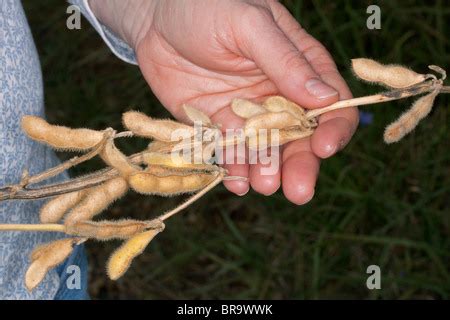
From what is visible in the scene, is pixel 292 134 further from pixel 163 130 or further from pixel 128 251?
pixel 128 251

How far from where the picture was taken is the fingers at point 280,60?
123 cm

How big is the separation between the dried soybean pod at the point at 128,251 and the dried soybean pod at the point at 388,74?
39cm

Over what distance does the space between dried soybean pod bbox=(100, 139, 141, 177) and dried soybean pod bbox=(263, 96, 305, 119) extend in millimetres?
243

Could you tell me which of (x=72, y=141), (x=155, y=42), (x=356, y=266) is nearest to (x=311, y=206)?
(x=356, y=266)

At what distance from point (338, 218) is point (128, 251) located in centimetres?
141

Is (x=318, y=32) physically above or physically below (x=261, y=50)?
above

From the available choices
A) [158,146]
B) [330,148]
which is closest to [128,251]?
[158,146]

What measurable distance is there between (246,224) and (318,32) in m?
0.73

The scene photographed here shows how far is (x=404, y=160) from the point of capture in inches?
97.0

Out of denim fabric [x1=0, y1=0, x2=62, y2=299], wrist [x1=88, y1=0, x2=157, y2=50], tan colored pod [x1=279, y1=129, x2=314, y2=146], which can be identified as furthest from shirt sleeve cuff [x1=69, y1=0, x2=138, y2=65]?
tan colored pod [x1=279, y1=129, x2=314, y2=146]

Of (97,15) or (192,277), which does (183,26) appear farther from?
(192,277)

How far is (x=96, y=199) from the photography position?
1.10 metres

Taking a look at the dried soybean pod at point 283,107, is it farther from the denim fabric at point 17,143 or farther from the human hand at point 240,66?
the denim fabric at point 17,143

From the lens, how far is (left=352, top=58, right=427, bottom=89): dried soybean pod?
111 centimetres
